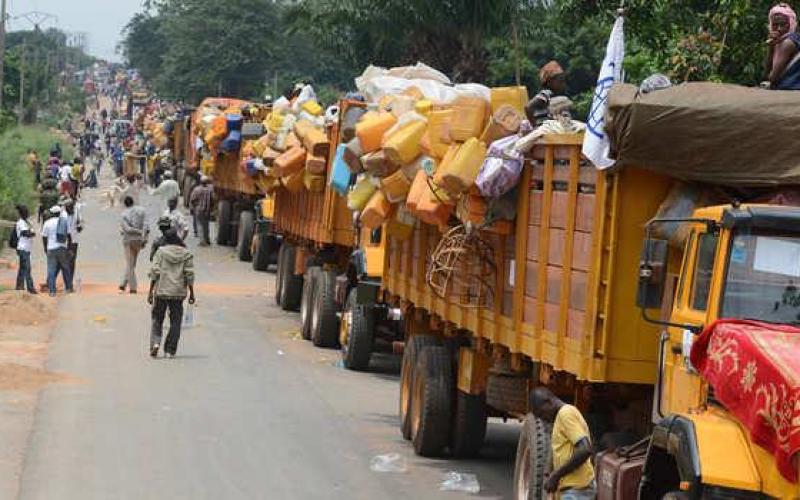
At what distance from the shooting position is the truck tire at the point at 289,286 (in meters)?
28.1

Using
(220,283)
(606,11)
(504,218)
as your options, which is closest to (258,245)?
(220,283)

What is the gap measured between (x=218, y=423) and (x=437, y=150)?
4107mm

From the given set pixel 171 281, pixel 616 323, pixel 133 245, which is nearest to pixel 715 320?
pixel 616 323

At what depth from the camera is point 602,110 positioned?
10242 mm

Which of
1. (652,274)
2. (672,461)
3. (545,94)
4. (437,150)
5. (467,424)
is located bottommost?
(467,424)

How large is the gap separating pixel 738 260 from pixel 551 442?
2.71 m

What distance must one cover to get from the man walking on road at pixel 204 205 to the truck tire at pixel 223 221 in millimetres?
284

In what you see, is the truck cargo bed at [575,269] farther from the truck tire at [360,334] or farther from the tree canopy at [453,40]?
the truck tire at [360,334]

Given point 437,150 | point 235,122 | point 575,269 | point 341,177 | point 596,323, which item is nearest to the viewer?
point 596,323

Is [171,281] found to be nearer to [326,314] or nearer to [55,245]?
[326,314]

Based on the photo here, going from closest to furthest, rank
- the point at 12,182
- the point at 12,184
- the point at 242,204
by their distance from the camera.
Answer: the point at 242,204 < the point at 12,184 < the point at 12,182

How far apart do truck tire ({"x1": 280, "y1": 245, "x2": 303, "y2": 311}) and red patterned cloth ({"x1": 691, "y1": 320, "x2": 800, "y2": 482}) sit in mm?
19839

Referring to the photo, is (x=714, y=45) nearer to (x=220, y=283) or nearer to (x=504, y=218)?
(x=504, y=218)

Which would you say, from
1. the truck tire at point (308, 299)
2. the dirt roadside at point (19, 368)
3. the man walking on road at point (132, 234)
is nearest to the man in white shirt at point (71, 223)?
the man walking on road at point (132, 234)
